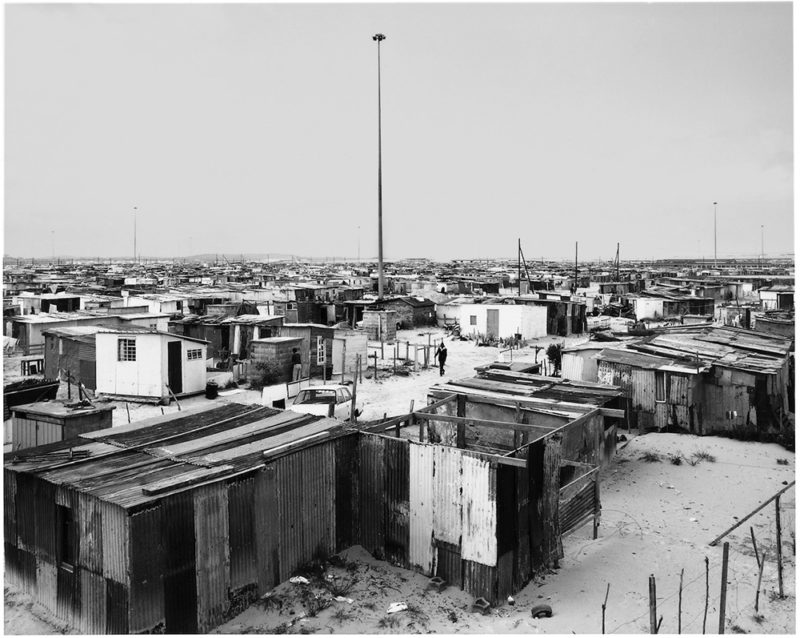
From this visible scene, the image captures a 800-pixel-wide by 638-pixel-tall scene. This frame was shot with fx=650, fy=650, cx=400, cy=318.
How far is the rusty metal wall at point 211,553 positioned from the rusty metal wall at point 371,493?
9.12 feet

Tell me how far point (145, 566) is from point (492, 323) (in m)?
32.3

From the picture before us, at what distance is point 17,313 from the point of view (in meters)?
40.3

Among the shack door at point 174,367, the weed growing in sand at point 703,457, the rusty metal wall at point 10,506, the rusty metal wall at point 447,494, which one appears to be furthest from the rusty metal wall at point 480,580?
the shack door at point 174,367

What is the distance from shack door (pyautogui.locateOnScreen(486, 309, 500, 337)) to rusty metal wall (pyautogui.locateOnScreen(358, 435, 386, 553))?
28.3 m

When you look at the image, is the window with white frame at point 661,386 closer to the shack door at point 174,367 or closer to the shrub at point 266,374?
the shrub at point 266,374

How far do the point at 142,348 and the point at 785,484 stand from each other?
19858mm

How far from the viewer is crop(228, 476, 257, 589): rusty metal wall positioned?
927cm

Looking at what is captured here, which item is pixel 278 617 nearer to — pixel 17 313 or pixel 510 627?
pixel 510 627

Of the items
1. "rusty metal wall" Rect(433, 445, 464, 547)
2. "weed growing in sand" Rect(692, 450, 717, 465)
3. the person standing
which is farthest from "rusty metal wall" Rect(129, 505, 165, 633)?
the person standing

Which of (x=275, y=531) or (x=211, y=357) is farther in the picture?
(x=211, y=357)

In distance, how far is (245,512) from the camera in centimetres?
947

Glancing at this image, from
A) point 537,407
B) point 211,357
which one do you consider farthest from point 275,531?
point 211,357

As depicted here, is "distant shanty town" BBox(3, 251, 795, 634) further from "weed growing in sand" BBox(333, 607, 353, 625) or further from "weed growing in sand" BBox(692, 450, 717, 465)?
"weed growing in sand" BBox(692, 450, 717, 465)

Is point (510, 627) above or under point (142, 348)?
under
